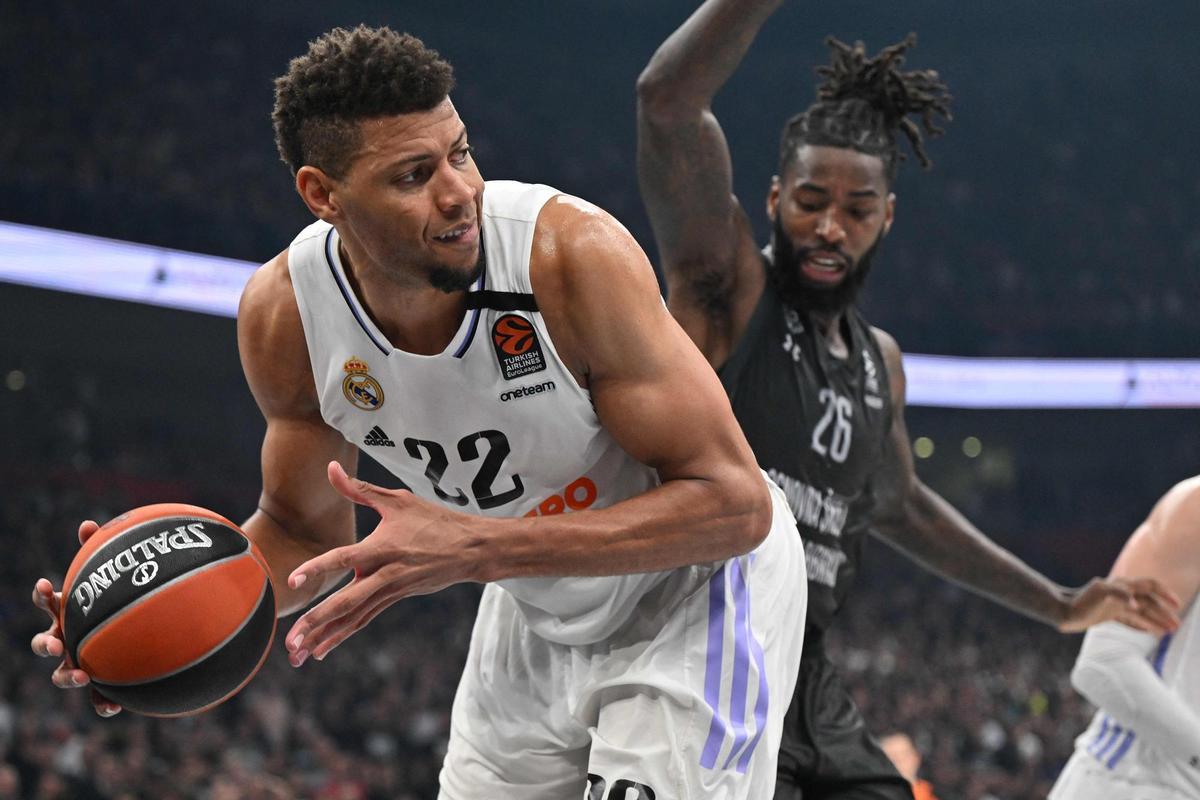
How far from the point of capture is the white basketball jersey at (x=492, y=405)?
7.39 ft

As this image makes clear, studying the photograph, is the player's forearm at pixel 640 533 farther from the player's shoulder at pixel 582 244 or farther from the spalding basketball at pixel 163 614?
the spalding basketball at pixel 163 614

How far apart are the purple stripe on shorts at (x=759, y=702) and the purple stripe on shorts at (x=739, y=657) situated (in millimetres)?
25

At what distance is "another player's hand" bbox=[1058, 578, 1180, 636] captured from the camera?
360cm

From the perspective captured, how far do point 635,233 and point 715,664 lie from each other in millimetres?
13321

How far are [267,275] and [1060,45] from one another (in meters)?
18.7

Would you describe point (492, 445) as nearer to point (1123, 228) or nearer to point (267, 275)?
point (267, 275)

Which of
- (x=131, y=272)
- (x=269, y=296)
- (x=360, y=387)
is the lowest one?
(x=131, y=272)

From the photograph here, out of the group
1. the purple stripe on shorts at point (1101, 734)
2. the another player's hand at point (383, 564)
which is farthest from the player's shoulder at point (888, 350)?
the another player's hand at point (383, 564)

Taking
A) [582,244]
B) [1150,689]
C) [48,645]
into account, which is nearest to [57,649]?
[48,645]

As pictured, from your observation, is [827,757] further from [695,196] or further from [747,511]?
[695,196]

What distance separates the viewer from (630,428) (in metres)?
2.20

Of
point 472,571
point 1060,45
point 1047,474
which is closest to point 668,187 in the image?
point 472,571

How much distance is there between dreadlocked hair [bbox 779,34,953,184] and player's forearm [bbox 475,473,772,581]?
146 cm

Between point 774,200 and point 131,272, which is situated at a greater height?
point 774,200
